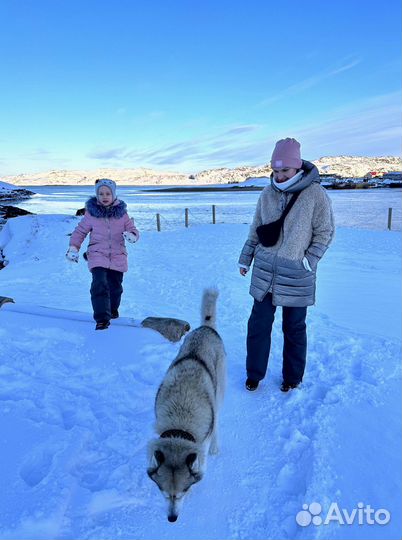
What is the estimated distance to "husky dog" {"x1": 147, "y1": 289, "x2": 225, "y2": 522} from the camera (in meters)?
2.29

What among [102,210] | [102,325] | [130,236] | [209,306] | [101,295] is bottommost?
[102,325]

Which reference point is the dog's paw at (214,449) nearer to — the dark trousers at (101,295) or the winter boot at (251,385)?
the winter boot at (251,385)

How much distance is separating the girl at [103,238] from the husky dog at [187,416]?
2.27m

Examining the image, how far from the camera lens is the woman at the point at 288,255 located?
11.6ft

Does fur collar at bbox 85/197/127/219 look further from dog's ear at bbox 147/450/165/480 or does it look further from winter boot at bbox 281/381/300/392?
dog's ear at bbox 147/450/165/480

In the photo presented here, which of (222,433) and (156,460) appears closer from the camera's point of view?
(156,460)

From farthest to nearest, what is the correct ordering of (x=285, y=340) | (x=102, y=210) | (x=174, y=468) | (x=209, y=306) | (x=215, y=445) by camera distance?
(x=102, y=210)
(x=285, y=340)
(x=209, y=306)
(x=215, y=445)
(x=174, y=468)

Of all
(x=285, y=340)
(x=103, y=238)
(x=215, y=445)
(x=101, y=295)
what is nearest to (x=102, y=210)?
(x=103, y=238)

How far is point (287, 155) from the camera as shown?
3432mm

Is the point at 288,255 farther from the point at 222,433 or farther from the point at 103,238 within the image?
the point at 103,238

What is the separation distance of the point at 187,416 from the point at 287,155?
8.40 ft

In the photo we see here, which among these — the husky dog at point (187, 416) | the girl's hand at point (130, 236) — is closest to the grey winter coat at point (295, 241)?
the husky dog at point (187, 416)

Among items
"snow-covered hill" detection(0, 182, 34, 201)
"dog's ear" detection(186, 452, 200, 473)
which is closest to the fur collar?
"dog's ear" detection(186, 452, 200, 473)

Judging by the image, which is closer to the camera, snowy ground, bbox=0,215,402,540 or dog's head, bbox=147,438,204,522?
dog's head, bbox=147,438,204,522
